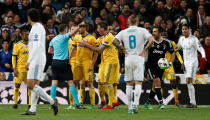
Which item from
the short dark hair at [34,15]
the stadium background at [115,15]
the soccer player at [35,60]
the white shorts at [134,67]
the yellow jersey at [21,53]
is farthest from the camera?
the stadium background at [115,15]

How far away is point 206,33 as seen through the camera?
19.5 m

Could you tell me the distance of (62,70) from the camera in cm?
1427

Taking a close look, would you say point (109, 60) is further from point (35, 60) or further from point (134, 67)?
point (35, 60)

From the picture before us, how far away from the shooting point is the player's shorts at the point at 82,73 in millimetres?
14614

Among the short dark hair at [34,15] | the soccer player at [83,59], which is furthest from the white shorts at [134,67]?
the soccer player at [83,59]

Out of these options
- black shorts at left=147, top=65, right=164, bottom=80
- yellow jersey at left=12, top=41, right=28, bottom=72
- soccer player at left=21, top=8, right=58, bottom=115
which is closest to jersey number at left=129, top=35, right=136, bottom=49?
soccer player at left=21, top=8, right=58, bottom=115

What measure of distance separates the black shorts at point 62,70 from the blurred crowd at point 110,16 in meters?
4.94

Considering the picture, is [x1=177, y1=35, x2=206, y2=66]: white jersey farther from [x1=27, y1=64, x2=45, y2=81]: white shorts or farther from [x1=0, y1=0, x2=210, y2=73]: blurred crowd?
[x1=27, y1=64, x2=45, y2=81]: white shorts

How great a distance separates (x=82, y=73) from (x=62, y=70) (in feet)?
2.48

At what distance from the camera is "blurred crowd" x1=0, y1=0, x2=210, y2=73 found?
1948cm

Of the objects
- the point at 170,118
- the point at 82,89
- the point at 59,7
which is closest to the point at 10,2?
the point at 59,7

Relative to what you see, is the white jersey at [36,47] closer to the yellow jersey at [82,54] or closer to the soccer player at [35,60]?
the soccer player at [35,60]

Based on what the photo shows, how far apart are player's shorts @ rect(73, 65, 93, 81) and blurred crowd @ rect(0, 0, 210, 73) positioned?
453 centimetres

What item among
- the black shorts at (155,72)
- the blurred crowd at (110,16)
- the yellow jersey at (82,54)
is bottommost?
the black shorts at (155,72)
